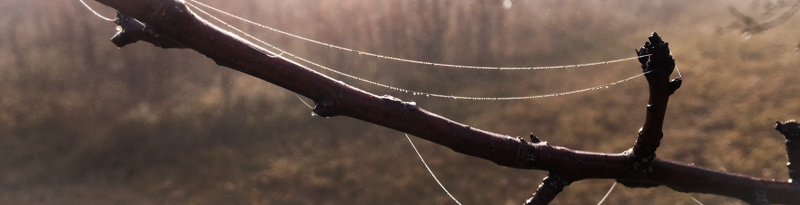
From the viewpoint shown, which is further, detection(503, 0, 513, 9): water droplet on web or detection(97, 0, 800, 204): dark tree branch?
detection(503, 0, 513, 9): water droplet on web

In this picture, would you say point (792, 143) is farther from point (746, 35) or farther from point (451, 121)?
point (451, 121)

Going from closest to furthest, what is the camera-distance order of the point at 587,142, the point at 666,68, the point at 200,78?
the point at 666,68 → the point at 587,142 → the point at 200,78

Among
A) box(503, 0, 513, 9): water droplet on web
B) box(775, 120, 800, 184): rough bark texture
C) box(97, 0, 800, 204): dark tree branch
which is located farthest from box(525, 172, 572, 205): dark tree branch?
box(503, 0, 513, 9): water droplet on web

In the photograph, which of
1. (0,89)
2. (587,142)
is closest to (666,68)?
(587,142)

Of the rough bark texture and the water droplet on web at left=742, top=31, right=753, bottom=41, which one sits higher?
the water droplet on web at left=742, top=31, right=753, bottom=41

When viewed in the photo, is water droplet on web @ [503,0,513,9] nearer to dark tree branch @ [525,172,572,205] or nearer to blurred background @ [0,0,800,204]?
blurred background @ [0,0,800,204]

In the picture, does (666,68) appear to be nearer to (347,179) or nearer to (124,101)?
(347,179)
